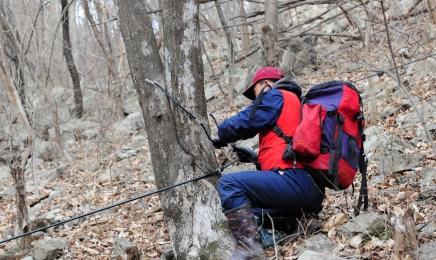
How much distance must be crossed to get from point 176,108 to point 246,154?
29.2 inches

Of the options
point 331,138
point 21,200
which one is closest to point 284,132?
point 331,138

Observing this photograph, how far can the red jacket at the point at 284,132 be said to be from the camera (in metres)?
3.71

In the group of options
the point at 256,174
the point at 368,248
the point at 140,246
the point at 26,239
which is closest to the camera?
the point at 368,248

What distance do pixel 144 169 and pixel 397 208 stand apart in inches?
244

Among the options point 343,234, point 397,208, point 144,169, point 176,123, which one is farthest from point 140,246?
point 144,169

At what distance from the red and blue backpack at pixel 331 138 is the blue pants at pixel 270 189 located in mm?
122

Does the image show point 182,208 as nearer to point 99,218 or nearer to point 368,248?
point 368,248

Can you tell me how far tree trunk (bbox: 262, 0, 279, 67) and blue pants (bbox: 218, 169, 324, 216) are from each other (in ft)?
10.6

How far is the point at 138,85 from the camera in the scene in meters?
4.09

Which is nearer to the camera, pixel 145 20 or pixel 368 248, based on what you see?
pixel 368 248

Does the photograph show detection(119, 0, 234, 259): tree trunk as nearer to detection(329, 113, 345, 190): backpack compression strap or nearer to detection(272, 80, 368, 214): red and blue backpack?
detection(272, 80, 368, 214): red and blue backpack

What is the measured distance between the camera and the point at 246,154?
4227 mm

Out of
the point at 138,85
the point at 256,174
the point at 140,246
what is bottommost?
the point at 140,246

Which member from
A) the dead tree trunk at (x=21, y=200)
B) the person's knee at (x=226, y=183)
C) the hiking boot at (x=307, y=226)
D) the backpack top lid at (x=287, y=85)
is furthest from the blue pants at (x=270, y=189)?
the dead tree trunk at (x=21, y=200)
